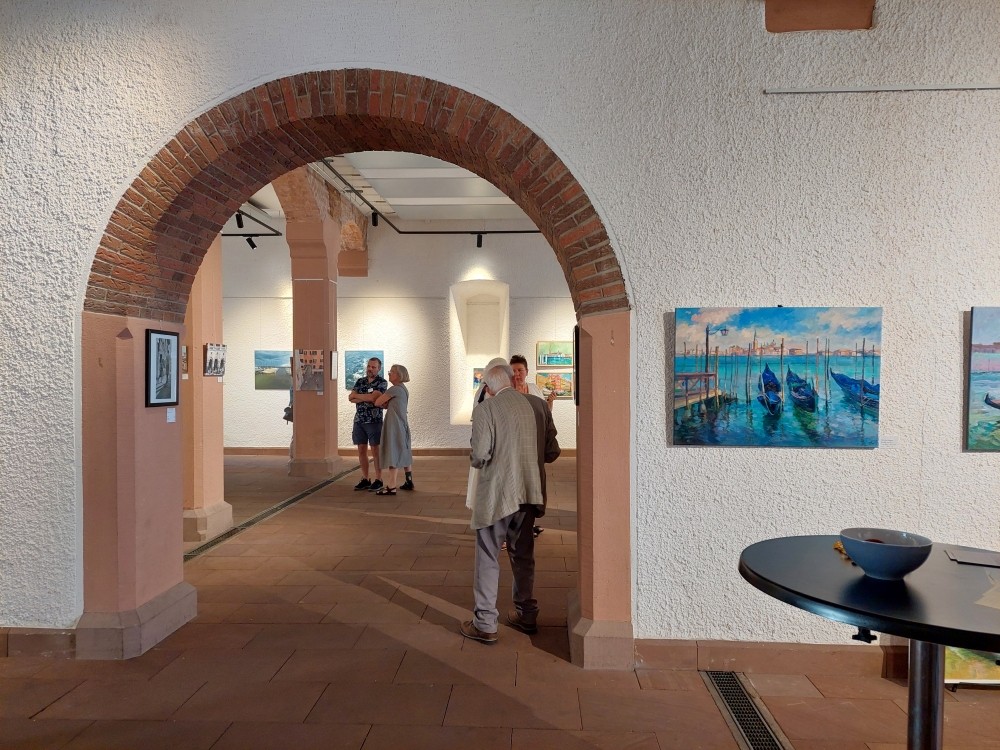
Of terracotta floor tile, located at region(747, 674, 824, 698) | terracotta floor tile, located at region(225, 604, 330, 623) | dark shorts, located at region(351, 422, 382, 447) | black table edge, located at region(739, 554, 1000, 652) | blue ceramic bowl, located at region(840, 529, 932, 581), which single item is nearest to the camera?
black table edge, located at region(739, 554, 1000, 652)

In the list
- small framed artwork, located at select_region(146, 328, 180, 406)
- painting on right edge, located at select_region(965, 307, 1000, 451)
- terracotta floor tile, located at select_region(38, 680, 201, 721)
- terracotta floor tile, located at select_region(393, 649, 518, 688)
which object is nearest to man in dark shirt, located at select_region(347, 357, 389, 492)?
small framed artwork, located at select_region(146, 328, 180, 406)

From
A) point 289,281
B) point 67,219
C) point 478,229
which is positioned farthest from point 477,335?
point 67,219

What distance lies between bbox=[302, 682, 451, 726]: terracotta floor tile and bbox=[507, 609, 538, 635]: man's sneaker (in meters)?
0.81

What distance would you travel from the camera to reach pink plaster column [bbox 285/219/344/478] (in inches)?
389

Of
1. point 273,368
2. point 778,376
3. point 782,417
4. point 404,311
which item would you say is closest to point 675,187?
point 778,376

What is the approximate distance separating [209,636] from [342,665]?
38.6 inches

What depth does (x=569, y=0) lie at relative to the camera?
3631 mm

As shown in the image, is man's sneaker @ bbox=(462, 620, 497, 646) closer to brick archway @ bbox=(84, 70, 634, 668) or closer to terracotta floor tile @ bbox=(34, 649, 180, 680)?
brick archway @ bbox=(84, 70, 634, 668)

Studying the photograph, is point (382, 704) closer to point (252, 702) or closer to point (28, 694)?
point (252, 702)

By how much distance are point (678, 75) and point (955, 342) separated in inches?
80.4

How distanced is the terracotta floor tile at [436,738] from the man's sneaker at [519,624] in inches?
43.5

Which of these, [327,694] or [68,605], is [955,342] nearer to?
[327,694]

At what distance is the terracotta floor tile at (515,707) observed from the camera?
3078mm

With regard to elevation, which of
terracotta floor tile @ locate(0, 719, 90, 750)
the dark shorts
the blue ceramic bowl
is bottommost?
terracotta floor tile @ locate(0, 719, 90, 750)
